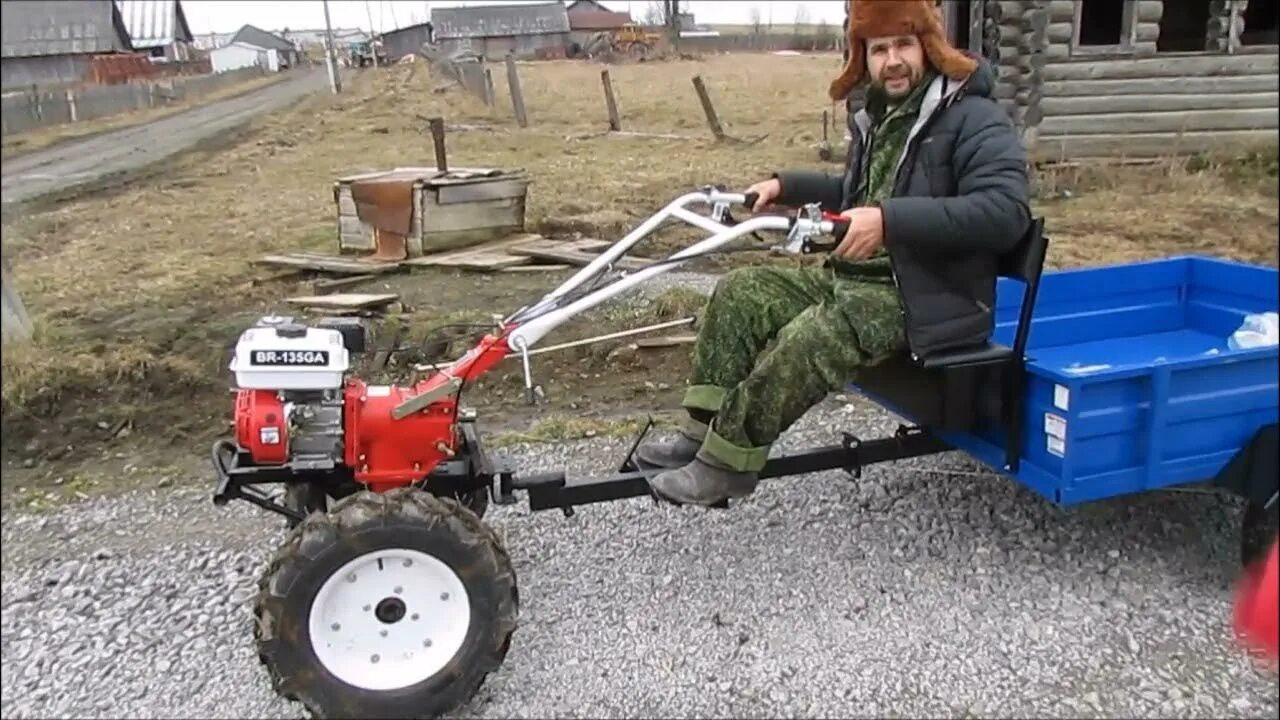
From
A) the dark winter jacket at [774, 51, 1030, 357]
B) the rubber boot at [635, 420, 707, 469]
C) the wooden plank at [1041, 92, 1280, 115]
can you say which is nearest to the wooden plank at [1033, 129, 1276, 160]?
the wooden plank at [1041, 92, 1280, 115]

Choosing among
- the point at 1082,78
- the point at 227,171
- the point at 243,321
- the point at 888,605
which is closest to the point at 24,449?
the point at 243,321

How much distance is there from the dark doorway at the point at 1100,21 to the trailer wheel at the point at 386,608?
14.9 m

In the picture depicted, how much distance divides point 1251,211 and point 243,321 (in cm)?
631

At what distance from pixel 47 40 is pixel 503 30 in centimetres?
3196

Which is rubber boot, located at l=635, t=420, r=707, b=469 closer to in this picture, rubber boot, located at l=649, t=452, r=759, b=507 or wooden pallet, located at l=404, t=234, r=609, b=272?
rubber boot, located at l=649, t=452, r=759, b=507

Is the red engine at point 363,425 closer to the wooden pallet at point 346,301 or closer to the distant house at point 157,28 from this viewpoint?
the distant house at point 157,28

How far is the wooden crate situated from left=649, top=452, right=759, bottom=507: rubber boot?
18.7 ft

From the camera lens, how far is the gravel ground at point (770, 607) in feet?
9.23

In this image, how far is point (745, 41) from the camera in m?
34.6

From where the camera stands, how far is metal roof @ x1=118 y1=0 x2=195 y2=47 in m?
2.17

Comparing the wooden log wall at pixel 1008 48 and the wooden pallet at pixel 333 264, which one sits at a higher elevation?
the wooden log wall at pixel 1008 48

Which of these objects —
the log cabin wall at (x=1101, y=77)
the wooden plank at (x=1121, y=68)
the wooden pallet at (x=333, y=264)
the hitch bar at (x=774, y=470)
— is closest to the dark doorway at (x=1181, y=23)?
the log cabin wall at (x=1101, y=77)

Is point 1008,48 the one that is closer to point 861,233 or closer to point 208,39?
point 861,233

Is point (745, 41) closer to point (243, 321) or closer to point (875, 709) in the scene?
point (243, 321)
